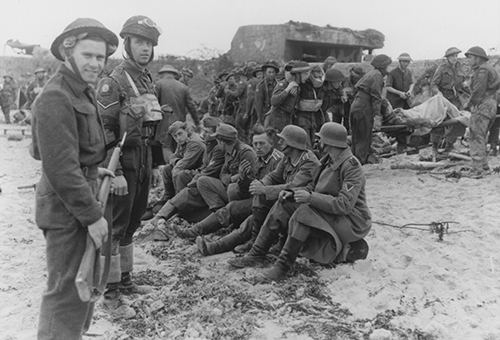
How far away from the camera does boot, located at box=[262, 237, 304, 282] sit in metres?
4.60

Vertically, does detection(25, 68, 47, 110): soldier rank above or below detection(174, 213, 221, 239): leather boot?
above

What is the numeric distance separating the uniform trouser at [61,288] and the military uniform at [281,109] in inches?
192

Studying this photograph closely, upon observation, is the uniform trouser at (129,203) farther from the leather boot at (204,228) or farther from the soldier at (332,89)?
the soldier at (332,89)

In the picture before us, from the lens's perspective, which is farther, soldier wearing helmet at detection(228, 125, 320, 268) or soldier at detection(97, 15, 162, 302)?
soldier wearing helmet at detection(228, 125, 320, 268)

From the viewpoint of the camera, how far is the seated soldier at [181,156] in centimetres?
705

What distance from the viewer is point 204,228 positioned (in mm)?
5996

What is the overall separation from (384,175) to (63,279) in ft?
22.3

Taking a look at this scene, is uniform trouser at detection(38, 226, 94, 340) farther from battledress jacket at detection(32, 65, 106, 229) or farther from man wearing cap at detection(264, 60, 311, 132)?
man wearing cap at detection(264, 60, 311, 132)

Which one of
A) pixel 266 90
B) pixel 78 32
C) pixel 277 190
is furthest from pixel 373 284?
pixel 266 90

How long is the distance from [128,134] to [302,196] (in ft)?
5.11

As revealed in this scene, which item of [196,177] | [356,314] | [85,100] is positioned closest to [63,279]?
[85,100]

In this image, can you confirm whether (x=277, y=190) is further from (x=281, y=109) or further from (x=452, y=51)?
(x=452, y=51)

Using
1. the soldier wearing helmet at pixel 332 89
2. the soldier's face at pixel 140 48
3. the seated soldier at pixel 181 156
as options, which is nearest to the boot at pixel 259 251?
the soldier's face at pixel 140 48

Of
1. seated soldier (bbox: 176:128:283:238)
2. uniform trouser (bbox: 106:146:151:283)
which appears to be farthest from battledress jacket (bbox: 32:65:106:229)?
seated soldier (bbox: 176:128:283:238)
